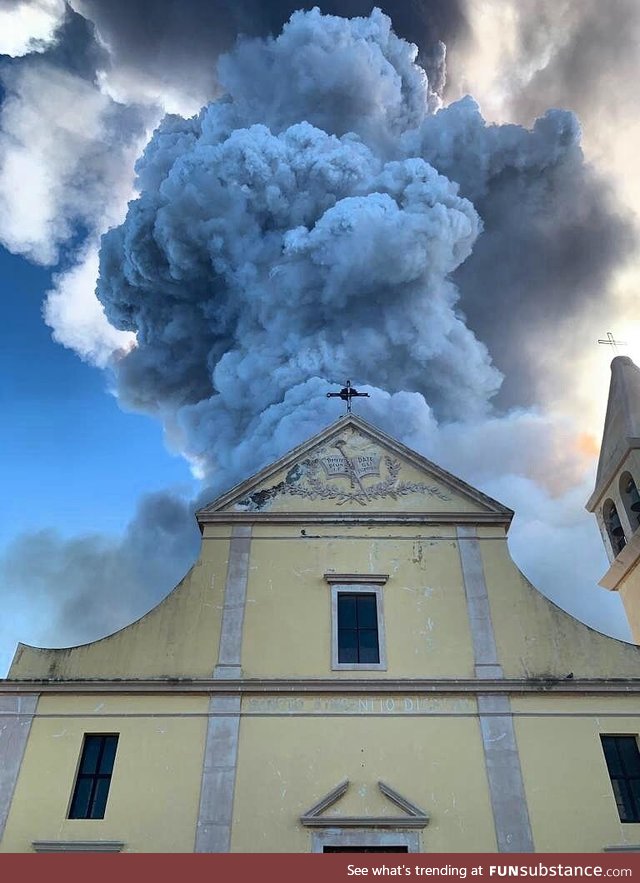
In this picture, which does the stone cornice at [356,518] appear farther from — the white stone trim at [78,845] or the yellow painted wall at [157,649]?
the white stone trim at [78,845]

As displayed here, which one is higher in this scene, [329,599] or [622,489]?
[622,489]

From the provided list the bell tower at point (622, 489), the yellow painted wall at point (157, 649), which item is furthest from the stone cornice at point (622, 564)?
the yellow painted wall at point (157, 649)

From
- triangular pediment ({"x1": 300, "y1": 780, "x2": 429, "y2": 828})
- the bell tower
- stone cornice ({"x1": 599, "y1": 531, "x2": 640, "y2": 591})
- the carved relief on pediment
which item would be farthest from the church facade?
the bell tower

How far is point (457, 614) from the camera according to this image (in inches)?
554

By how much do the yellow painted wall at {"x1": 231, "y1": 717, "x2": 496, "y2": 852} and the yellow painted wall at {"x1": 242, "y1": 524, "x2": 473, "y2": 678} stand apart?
0.96m

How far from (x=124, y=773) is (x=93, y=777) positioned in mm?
547

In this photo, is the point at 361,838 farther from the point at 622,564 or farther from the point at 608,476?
the point at 608,476

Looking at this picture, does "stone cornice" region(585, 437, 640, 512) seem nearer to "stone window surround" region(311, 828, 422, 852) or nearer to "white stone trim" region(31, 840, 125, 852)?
"stone window surround" region(311, 828, 422, 852)

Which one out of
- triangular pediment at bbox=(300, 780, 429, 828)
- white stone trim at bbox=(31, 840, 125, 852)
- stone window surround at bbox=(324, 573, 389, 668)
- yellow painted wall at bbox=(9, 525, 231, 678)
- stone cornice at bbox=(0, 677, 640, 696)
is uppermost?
stone window surround at bbox=(324, 573, 389, 668)

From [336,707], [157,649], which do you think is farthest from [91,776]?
[336,707]

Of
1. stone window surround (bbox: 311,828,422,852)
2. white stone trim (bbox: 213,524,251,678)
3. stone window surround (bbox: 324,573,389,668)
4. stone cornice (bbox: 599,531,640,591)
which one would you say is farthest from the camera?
stone cornice (bbox: 599,531,640,591)

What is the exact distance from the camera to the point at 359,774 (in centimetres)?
1226

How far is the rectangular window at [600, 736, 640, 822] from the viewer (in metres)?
12.0

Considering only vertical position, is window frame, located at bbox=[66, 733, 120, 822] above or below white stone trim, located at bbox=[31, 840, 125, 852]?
above
